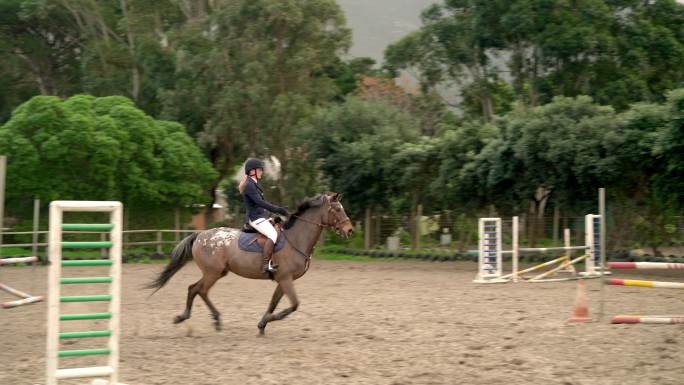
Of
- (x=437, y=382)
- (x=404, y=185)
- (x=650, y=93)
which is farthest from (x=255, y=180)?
(x=650, y=93)

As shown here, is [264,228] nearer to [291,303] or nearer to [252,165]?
[252,165]

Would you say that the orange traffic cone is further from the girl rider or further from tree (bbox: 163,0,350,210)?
tree (bbox: 163,0,350,210)

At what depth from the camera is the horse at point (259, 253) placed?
11312mm

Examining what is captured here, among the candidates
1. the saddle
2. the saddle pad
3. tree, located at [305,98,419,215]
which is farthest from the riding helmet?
tree, located at [305,98,419,215]

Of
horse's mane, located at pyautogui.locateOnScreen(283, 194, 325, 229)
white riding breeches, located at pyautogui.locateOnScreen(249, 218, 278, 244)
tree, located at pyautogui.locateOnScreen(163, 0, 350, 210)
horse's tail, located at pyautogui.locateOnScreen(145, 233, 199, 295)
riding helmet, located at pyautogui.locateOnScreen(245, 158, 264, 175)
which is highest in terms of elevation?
tree, located at pyautogui.locateOnScreen(163, 0, 350, 210)

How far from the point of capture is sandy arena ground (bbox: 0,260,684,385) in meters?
8.10

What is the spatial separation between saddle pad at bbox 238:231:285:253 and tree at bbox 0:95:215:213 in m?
19.9

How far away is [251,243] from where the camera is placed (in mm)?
11477

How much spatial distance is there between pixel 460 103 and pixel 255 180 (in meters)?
34.8

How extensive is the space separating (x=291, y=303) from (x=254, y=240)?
1083mm

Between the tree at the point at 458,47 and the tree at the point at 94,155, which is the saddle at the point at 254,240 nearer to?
the tree at the point at 94,155

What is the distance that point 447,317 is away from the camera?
12680 mm

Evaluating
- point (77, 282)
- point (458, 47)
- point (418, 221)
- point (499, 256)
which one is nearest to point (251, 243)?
point (77, 282)

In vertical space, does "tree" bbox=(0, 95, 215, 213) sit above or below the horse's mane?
above
